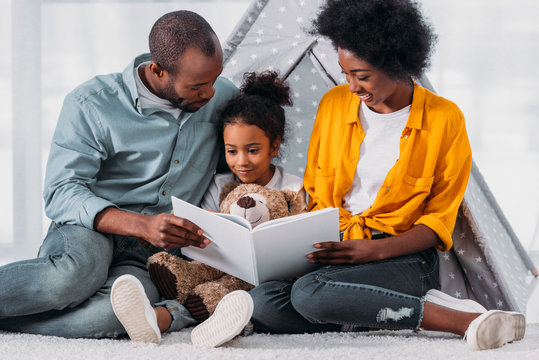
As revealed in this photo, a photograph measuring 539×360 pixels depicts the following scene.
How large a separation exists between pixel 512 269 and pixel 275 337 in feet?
2.81

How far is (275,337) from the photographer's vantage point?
1228 mm

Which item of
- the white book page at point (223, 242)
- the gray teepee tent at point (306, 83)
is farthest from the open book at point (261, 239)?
the gray teepee tent at point (306, 83)

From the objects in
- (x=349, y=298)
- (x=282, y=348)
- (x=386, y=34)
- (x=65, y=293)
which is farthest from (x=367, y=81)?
(x=65, y=293)

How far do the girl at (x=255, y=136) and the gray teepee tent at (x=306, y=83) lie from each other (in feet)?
0.53

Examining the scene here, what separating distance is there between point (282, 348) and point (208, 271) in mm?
330

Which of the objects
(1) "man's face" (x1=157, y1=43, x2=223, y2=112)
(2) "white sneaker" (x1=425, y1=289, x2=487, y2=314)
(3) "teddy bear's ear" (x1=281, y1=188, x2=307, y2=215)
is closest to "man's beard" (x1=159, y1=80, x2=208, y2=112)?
(1) "man's face" (x1=157, y1=43, x2=223, y2=112)

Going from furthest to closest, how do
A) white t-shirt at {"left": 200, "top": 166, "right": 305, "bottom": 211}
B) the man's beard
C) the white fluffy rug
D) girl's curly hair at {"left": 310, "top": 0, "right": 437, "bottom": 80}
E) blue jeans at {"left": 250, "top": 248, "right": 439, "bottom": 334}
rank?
white t-shirt at {"left": 200, "top": 166, "right": 305, "bottom": 211}
the man's beard
girl's curly hair at {"left": 310, "top": 0, "right": 437, "bottom": 80}
blue jeans at {"left": 250, "top": 248, "right": 439, "bottom": 334}
the white fluffy rug

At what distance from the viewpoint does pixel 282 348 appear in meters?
1.13

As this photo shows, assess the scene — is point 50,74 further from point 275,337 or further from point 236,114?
point 275,337

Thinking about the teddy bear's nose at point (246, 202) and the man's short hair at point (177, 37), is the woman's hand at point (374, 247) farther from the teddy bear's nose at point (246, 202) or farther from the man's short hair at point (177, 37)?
the man's short hair at point (177, 37)

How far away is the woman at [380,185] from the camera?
1.19 m

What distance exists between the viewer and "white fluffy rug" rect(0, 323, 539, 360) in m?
1.05

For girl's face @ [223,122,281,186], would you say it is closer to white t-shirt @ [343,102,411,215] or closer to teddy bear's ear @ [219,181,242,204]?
teddy bear's ear @ [219,181,242,204]

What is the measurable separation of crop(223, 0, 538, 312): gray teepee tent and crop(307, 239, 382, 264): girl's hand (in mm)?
389
